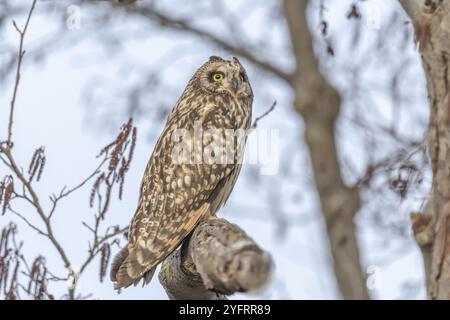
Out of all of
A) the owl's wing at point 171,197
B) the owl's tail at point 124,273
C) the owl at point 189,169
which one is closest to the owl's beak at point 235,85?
the owl at point 189,169

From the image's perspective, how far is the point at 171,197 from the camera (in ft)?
15.9

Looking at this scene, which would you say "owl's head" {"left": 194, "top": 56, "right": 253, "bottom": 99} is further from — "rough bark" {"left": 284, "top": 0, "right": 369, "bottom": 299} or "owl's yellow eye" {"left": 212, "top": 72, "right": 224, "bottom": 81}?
"rough bark" {"left": 284, "top": 0, "right": 369, "bottom": 299}

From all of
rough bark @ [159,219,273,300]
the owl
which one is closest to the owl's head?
the owl

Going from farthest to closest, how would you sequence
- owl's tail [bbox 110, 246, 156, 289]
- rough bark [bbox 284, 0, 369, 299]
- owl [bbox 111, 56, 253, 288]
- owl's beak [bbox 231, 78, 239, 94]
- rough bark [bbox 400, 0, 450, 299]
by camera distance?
rough bark [bbox 284, 0, 369, 299]
owl's beak [bbox 231, 78, 239, 94]
owl [bbox 111, 56, 253, 288]
owl's tail [bbox 110, 246, 156, 289]
rough bark [bbox 400, 0, 450, 299]

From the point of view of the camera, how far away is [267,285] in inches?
115

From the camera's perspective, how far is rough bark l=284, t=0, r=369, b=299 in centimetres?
828

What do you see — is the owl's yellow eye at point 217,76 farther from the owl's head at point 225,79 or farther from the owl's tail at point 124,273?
the owl's tail at point 124,273

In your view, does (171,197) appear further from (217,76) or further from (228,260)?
(228,260)

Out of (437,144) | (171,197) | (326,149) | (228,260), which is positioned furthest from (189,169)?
(326,149)

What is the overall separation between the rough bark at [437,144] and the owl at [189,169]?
5.62 feet

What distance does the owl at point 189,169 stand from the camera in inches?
178
